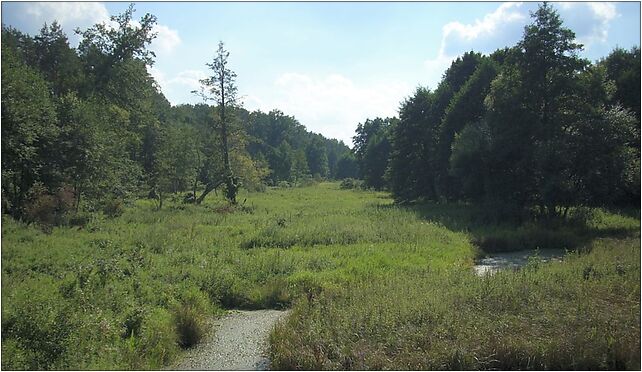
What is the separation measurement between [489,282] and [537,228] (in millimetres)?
15508

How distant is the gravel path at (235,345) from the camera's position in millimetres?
10242

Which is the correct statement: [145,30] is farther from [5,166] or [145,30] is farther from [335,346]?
[335,346]

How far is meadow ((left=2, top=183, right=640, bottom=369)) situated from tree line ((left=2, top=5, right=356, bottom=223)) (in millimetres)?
5279

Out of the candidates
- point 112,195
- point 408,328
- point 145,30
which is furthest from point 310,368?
point 145,30

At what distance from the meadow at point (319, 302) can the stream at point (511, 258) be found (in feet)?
2.28

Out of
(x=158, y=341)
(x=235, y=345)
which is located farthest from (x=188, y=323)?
(x=235, y=345)

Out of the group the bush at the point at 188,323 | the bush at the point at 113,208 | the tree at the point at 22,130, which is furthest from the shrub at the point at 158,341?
the bush at the point at 113,208

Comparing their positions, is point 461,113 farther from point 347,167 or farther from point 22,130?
point 347,167

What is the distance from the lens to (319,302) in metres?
12.4

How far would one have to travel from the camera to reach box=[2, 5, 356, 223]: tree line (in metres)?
25.2

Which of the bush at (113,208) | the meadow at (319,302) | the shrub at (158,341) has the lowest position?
the shrub at (158,341)

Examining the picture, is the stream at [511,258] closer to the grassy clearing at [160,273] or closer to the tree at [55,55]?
the grassy clearing at [160,273]

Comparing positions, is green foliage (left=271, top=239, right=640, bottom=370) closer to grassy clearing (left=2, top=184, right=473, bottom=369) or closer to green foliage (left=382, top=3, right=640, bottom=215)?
grassy clearing (left=2, top=184, right=473, bottom=369)

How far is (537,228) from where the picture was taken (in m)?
26.1
